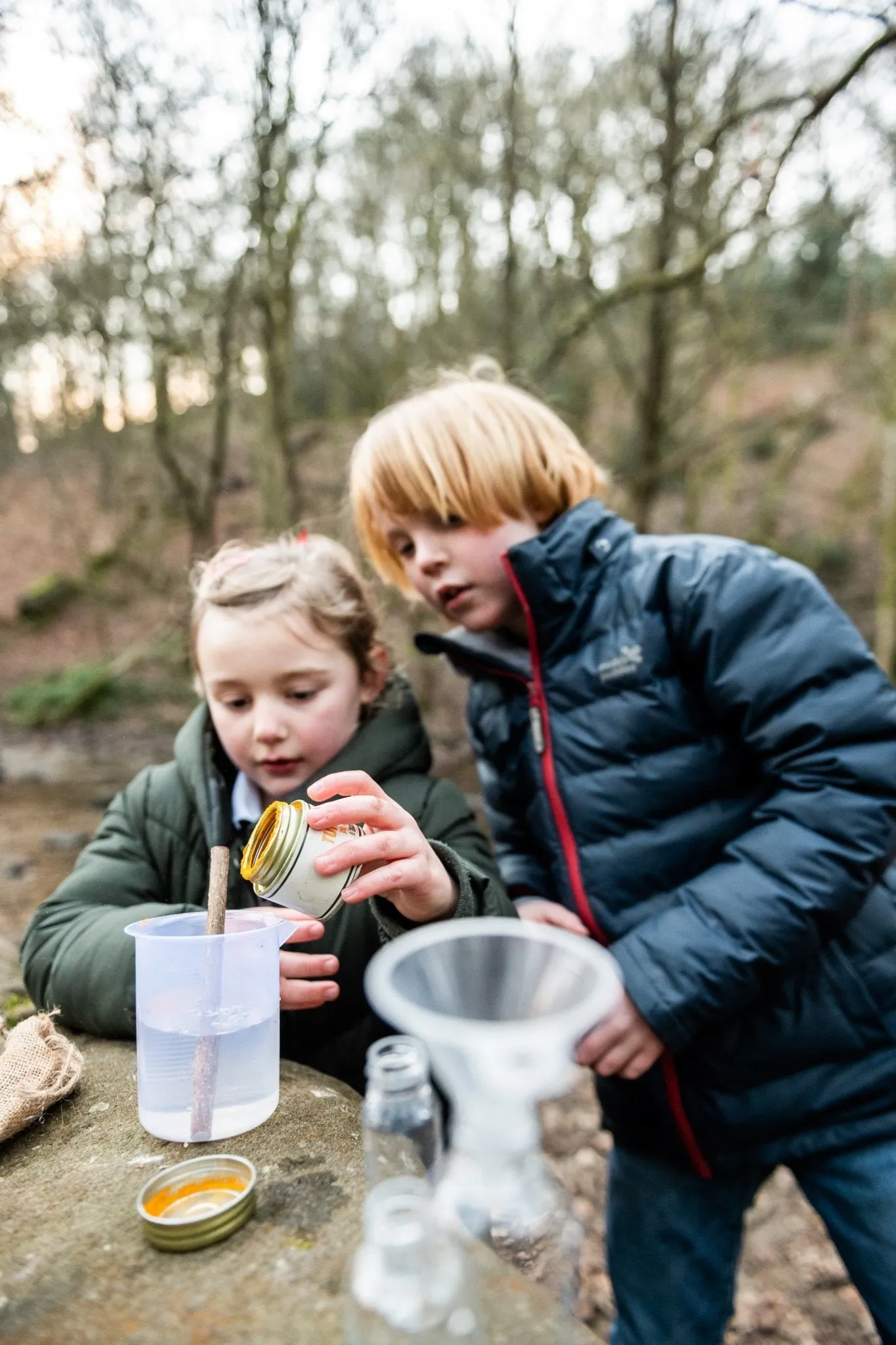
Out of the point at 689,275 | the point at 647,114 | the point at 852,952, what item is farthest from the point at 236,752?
the point at 647,114

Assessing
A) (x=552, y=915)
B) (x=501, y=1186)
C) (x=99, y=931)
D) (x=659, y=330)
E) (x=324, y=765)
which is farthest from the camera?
(x=659, y=330)

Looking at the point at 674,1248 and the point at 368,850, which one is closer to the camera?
the point at 368,850

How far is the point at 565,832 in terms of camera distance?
7.12 feet

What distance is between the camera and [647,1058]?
1.88 metres

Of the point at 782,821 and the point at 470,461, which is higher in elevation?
the point at 470,461

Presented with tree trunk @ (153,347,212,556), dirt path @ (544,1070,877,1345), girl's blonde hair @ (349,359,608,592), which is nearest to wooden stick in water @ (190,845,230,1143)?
girl's blonde hair @ (349,359,608,592)

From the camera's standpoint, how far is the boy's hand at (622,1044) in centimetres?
186

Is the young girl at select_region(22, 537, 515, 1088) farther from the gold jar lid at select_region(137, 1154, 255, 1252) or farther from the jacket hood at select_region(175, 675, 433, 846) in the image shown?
the gold jar lid at select_region(137, 1154, 255, 1252)

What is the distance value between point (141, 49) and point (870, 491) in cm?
1466

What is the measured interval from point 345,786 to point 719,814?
1.10 m

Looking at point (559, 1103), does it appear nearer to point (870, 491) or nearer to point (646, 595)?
point (646, 595)

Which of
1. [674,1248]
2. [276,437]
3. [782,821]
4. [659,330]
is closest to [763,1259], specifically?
[674,1248]

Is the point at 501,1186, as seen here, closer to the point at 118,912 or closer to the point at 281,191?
the point at 118,912

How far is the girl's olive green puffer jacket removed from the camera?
1807 millimetres
